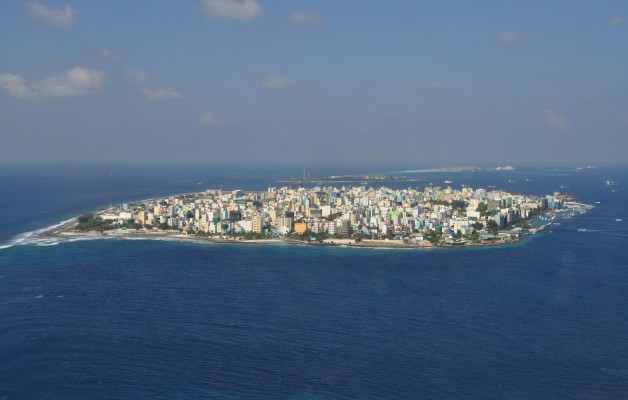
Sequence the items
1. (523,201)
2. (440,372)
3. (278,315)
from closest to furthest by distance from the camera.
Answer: (440,372) → (278,315) → (523,201)

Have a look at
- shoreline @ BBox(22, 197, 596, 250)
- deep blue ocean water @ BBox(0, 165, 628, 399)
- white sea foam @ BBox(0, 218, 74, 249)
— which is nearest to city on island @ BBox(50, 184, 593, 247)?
shoreline @ BBox(22, 197, 596, 250)

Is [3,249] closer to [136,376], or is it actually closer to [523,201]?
[136,376]

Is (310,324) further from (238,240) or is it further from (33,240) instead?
(33,240)

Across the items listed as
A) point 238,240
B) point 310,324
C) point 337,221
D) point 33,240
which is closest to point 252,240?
point 238,240

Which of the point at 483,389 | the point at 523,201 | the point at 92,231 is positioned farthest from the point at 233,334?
the point at 523,201

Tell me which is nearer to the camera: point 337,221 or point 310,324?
point 310,324

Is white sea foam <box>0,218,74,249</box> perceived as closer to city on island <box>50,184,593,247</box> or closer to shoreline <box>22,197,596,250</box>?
shoreline <box>22,197,596,250</box>

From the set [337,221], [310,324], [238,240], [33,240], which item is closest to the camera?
[310,324]

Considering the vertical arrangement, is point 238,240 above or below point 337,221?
below
